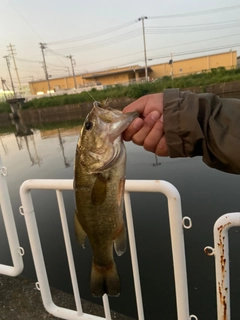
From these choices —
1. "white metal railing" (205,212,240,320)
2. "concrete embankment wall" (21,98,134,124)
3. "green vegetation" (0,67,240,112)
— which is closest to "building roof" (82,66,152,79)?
"green vegetation" (0,67,240,112)

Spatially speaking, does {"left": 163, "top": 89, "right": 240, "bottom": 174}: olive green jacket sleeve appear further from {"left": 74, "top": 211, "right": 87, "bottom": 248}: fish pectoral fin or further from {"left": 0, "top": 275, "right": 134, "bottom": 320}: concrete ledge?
{"left": 0, "top": 275, "right": 134, "bottom": 320}: concrete ledge

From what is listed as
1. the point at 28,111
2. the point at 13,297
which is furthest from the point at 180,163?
the point at 28,111

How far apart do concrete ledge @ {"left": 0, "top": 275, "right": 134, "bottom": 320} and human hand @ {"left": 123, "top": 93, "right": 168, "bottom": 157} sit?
1.85 meters

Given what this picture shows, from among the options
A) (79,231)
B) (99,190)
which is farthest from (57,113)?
(99,190)

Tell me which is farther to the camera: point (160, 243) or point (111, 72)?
point (111, 72)

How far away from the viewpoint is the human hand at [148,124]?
119 centimetres

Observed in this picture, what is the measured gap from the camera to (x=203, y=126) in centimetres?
122

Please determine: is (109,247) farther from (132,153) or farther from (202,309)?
(132,153)

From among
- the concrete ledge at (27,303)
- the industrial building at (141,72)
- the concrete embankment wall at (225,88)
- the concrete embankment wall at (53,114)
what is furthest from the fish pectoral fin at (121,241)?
the industrial building at (141,72)

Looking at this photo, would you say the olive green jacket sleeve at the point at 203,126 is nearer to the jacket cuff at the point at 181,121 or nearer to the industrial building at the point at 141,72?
the jacket cuff at the point at 181,121

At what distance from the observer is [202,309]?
3619 mm

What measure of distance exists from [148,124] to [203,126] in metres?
0.26

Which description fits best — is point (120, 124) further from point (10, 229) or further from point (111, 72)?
point (111, 72)

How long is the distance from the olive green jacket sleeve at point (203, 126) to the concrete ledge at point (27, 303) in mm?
1836
